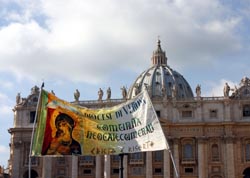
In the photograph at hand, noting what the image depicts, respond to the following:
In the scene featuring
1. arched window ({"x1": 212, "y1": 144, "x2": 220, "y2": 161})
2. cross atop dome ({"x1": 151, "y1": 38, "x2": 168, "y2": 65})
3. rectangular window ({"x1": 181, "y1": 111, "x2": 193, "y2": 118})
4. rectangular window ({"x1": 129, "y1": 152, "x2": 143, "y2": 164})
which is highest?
cross atop dome ({"x1": 151, "y1": 38, "x2": 168, "y2": 65})

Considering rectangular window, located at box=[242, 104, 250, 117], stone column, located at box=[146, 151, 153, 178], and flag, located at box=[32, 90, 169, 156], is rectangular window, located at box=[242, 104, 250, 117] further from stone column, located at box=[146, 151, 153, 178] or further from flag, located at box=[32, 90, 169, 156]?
flag, located at box=[32, 90, 169, 156]

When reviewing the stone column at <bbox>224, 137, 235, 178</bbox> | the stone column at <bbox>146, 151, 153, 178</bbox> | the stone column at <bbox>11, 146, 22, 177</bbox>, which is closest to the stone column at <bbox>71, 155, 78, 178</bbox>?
the stone column at <bbox>11, 146, 22, 177</bbox>

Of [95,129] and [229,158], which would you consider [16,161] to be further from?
[95,129]

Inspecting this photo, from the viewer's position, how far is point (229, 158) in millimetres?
76062

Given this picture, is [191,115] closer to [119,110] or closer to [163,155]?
[163,155]

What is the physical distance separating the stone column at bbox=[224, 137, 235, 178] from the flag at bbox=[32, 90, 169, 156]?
6098 centimetres

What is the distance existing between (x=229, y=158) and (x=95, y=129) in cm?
6137

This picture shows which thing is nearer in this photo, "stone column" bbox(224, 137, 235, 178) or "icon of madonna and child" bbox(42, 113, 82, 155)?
"icon of madonna and child" bbox(42, 113, 82, 155)

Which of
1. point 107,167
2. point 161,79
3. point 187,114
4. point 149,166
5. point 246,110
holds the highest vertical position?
point 161,79

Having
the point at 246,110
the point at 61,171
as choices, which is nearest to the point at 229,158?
the point at 246,110

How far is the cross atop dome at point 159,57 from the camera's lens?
11581 centimetres

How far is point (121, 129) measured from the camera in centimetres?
1800

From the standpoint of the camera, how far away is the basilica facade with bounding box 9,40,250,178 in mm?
76938

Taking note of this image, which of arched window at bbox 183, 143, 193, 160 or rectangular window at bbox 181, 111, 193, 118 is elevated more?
rectangular window at bbox 181, 111, 193, 118
